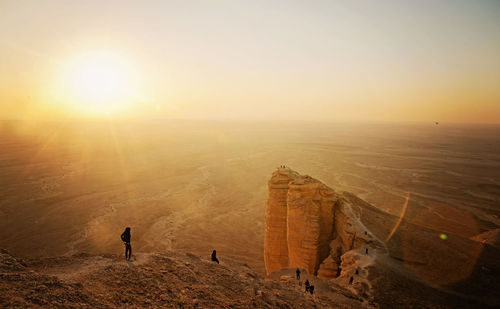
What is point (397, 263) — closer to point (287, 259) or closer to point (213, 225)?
point (287, 259)

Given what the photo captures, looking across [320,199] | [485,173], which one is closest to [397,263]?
[320,199]

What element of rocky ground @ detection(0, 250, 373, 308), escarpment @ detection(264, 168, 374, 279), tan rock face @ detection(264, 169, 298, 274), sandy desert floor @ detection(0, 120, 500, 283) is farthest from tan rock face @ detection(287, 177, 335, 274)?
rocky ground @ detection(0, 250, 373, 308)

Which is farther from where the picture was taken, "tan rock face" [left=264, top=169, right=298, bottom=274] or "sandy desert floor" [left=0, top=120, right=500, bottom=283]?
"sandy desert floor" [left=0, top=120, right=500, bottom=283]

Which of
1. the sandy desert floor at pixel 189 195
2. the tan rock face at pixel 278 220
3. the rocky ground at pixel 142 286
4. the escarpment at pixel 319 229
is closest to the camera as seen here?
the rocky ground at pixel 142 286

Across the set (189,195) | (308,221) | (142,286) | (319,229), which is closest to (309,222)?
(308,221)

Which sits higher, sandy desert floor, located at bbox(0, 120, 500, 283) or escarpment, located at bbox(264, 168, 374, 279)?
escarpment, located at bbox(264, 168, 374, 279)

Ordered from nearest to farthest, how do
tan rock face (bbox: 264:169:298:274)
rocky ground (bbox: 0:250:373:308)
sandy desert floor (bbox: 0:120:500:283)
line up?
rocky ground (bbox: 0:250:373:308) → tan rock face (bbox: 264:169:298:274) → sandy desert floor (bbox: 0:120:500:283)

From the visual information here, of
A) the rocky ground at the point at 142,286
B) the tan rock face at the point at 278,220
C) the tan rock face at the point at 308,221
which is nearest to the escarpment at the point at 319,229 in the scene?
the tan rock face at the point at 308,221

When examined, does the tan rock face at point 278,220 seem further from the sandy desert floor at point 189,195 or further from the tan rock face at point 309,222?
the sandy desert floor at point 189,195

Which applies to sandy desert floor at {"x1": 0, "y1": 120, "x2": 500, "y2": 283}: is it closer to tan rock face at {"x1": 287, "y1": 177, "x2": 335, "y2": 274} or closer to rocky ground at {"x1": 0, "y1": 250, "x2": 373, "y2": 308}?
tan rock face at {"x1": 287, "y1": 177, "x2": 335, "y2": 274}
